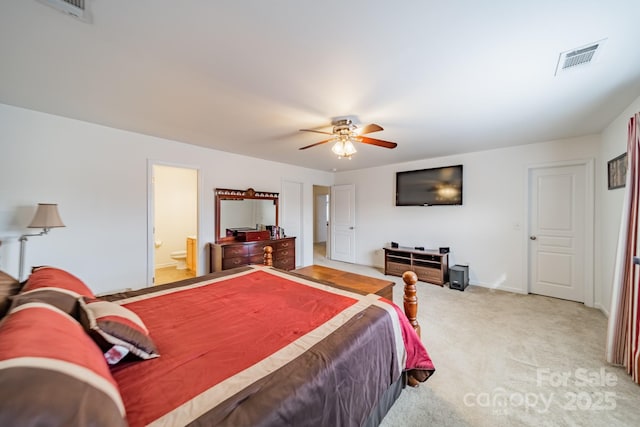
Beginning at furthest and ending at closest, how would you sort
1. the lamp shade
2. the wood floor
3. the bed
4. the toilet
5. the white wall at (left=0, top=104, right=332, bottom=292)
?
the toilet → the wood floor → the white wall at (left=0, top=104, right=332, bottom=292) → the lamp shade → the bed

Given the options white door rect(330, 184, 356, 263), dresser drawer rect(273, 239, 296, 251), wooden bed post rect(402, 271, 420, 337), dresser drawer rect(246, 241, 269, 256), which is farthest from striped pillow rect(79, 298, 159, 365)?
white door rect(330, 184, 356, 263)

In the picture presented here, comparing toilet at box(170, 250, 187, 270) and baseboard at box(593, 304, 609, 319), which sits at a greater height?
toilet at box(170, 250, 187, 270)

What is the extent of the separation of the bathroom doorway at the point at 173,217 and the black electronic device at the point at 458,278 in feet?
16.6

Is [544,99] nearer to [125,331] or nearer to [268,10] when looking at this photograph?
[268,10]

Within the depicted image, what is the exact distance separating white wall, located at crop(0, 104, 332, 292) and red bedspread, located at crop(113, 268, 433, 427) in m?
1.88

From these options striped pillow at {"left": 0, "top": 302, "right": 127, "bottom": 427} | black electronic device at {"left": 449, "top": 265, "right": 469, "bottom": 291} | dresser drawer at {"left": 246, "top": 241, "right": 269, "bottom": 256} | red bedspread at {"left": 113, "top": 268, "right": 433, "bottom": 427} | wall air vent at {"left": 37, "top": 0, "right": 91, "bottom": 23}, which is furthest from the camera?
dresser drawer at {"left": 246, "top": 241, "right": 269, "bottom": 256}

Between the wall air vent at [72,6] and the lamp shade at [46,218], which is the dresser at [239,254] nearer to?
the lamp shade at [46,218]

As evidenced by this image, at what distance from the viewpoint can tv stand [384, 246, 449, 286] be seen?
427cm

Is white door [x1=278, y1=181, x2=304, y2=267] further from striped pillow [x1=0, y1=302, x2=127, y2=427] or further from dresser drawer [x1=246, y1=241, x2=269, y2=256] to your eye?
striped pillow [x1=0, y1=302, x2=127, y2=427]

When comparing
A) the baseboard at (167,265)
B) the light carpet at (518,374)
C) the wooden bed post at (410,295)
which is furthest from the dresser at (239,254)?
the wooden bed post at (410,295)

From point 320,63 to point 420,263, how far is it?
3.99 meters

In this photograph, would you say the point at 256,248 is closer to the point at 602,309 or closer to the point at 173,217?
the point at 173,217

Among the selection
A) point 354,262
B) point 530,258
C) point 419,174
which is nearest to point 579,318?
point 530,258

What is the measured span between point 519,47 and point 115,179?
4.30 meters
